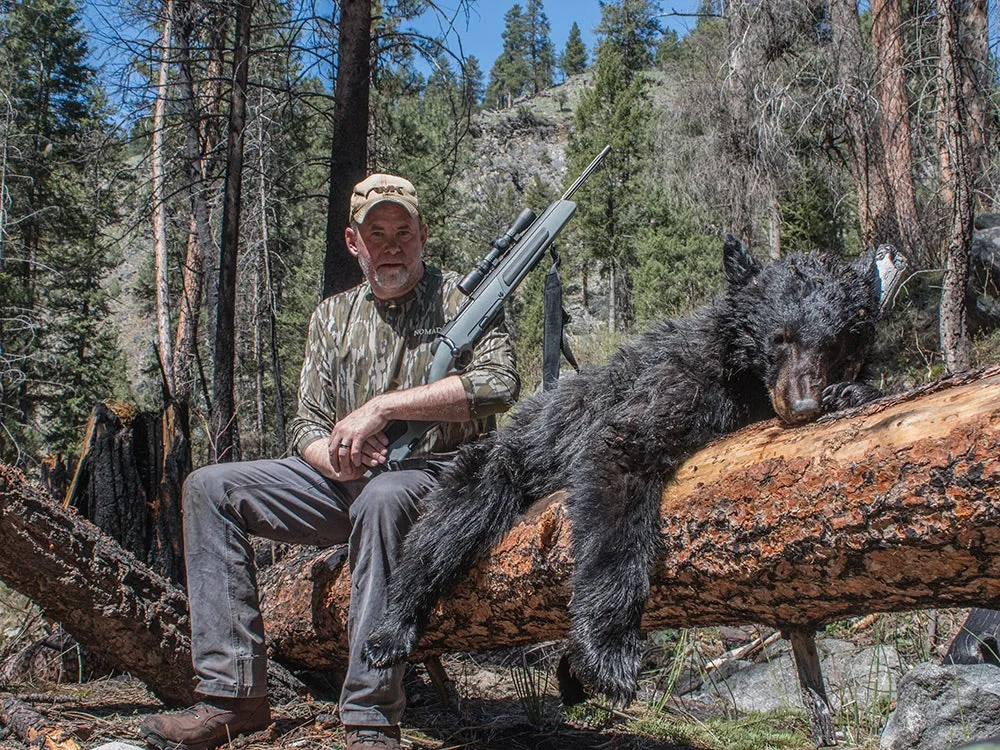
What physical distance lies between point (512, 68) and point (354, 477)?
117862 mm

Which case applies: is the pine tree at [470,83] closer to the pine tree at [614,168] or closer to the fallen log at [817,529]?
the fallen log at [817,529]

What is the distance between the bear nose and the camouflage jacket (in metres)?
1.34

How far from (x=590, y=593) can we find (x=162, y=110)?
1672 centimetres

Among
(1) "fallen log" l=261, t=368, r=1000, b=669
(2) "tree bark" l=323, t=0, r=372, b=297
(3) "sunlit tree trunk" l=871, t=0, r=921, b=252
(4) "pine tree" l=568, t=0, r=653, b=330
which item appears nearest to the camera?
(1) "fallen log" l=261, t=368, r=1000, b=669

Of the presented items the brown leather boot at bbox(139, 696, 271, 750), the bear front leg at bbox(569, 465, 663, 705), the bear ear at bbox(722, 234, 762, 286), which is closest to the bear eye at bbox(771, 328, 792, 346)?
the bear ear at bbox(722, 234, 762, 286)

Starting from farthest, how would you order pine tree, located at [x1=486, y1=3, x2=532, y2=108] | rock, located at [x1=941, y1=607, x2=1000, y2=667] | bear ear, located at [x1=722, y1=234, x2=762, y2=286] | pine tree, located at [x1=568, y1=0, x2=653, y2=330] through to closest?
1. pine tree, located at [x1=486, y1=3, x2=532, y2=108]
2. pine tree, located at [x1=568, y1=0, x2=653, y2=330]
3. rock, located at [x1=941, y1=607, x2=1000, y2=667]
4. bear ear, located at [x1=722, y1=234, x2=762, y2=286]

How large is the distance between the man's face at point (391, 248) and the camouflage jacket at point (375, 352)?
86 millimetres

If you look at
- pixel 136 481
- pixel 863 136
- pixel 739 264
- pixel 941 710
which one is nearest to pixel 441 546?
pixel 739 264

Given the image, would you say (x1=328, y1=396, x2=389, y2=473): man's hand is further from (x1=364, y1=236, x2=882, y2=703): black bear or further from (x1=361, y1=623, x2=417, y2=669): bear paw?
(x1=361, y1=623, x2=417, y2=669): bear paw

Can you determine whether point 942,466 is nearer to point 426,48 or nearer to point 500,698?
point 500,698

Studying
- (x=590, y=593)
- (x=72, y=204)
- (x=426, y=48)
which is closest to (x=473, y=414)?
(x=590, y=593)

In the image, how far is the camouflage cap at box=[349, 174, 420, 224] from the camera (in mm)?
3588

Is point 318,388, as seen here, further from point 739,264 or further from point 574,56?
point 574,56

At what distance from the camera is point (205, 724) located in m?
3.01
